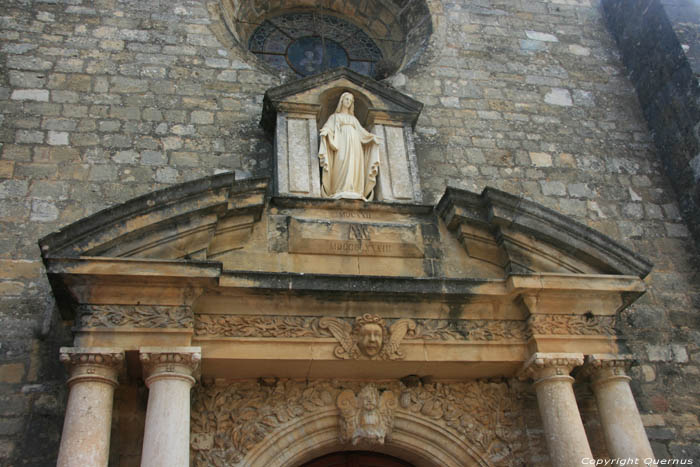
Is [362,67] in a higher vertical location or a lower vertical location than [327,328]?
higher

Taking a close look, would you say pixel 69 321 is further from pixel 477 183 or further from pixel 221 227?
pixel 477 183

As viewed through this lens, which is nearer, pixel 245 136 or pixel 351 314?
pixel 351 314

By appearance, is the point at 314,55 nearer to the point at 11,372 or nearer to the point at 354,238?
the point at 354,238

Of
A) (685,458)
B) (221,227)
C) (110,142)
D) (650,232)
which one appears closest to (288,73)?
(110,142)

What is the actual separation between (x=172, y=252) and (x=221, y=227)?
0.41m

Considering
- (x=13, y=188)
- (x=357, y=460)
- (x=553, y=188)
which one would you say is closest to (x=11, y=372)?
(x=13, y=188)

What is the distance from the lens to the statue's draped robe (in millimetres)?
6008

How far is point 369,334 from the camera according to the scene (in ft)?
→ 16.6

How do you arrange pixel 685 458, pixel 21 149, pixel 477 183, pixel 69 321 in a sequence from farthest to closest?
pixel 477 183, pixel 21 149, pixel 685 458, pixel 69 321

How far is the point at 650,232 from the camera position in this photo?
6.70 metres

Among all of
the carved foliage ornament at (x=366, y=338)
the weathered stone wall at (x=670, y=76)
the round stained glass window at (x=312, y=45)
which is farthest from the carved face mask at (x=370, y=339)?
the round stained glass window at (x=312, y=45)

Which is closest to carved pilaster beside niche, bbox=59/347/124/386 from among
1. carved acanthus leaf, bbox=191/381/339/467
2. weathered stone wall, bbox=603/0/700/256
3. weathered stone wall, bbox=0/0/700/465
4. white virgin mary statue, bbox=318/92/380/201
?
weathered stone wall, bbox=0/0/700/465

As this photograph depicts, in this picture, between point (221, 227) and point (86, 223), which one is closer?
point (86, 223)

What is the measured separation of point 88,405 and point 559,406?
313 centimetres
